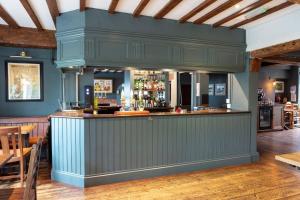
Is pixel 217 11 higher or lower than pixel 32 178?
higher

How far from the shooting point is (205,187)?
365cm

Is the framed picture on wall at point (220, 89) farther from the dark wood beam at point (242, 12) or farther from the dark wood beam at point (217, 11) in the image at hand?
the dark wood beam at point (217, 11)

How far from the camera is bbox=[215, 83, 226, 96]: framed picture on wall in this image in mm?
10425

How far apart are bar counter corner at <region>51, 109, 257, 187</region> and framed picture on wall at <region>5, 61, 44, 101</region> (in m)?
2.20

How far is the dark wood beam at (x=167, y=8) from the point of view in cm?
349

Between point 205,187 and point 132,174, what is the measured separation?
1.20 meters

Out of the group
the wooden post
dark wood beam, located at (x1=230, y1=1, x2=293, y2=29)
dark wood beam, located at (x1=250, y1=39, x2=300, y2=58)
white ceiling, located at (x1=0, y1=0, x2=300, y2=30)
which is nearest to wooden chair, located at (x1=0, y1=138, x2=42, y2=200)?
white ceiling, located at (x1=0, y1=0, x2=300, y2=30)

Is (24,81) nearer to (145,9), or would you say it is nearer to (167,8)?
(145,9)

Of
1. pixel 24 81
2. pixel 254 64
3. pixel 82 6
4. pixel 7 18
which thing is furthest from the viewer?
pixel 24 81

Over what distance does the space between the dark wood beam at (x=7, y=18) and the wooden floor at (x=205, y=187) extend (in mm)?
2767

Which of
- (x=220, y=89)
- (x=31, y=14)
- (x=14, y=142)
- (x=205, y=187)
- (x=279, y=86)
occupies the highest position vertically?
(x=31, y=14)

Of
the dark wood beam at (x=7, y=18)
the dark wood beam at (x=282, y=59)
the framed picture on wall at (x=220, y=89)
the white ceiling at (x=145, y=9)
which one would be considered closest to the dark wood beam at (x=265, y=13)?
the white ceiling at (x=145, y=9)

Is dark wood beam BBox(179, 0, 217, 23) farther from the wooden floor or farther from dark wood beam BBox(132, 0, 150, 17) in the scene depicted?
the wooden floor

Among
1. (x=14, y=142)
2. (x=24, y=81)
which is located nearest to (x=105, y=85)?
(x=24, y=81)
